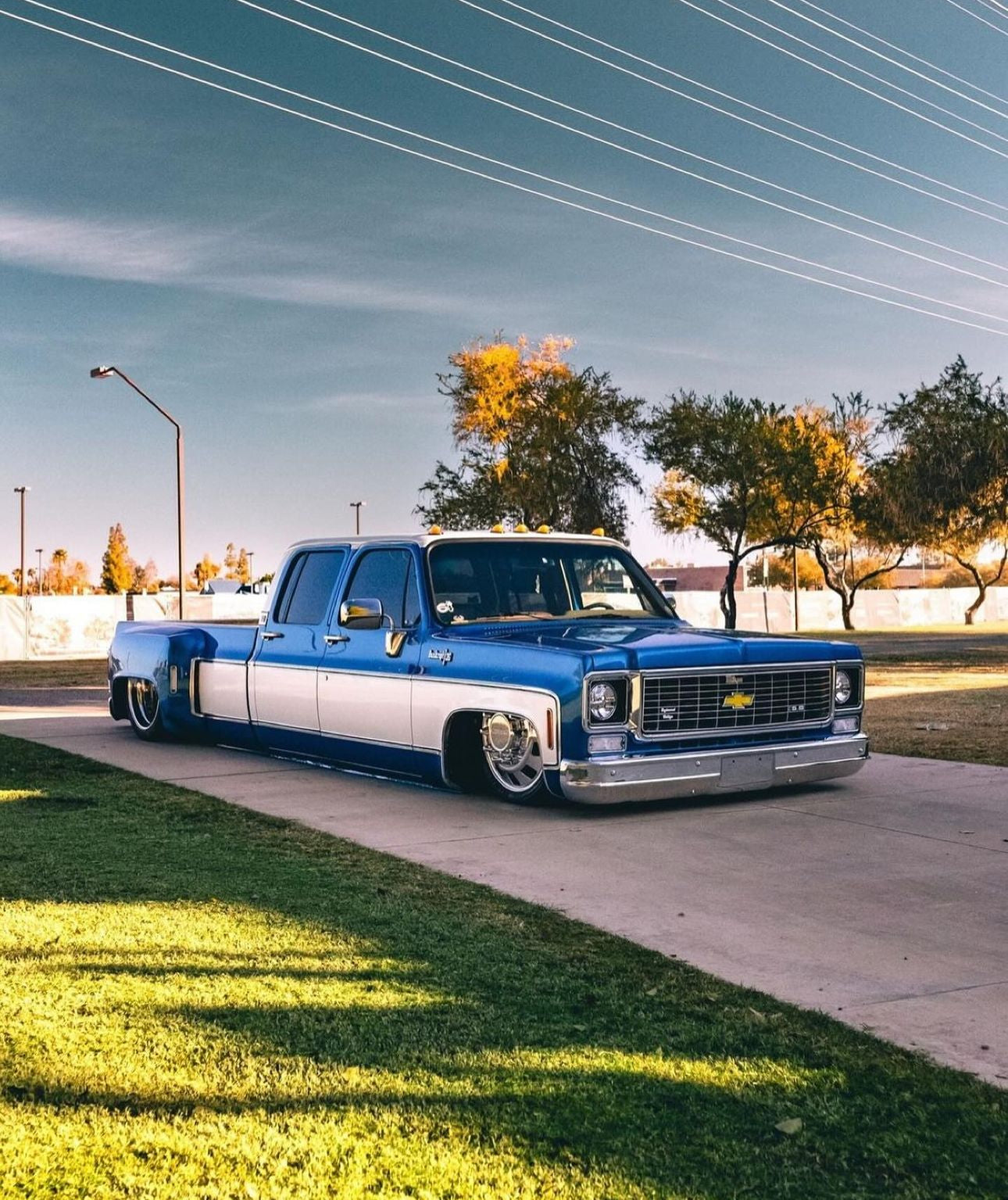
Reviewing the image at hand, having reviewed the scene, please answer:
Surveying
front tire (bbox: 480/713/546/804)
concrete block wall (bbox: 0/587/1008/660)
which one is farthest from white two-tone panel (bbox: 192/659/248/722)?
concrete block wall (bbox: 0/587/1008/660)

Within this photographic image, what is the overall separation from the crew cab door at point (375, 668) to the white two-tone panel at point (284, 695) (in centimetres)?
14

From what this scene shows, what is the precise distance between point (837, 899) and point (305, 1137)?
11.0 feet

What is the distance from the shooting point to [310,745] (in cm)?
1021

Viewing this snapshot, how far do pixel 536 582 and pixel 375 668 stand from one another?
50.3 inches

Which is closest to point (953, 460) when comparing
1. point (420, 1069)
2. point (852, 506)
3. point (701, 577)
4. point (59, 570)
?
point (852, 506)

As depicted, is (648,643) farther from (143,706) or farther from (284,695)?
(143,706)

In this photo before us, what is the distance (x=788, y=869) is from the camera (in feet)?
22.3

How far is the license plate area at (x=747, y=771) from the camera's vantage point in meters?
8.38

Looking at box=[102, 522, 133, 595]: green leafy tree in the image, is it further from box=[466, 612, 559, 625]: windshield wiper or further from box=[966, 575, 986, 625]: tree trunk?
box=[466, 612, 559, 625]: windshield wiper

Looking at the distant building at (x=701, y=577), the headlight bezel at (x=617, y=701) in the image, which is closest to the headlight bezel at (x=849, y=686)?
the headlight bezel at (x=617, y=701)

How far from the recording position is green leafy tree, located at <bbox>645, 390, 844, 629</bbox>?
152ft

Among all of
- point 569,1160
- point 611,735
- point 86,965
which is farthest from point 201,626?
point 569,1160

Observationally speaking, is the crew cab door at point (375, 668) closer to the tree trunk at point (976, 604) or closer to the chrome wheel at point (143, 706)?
the chrome wheel at point (143, 706)

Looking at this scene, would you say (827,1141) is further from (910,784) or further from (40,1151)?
(910,784)
